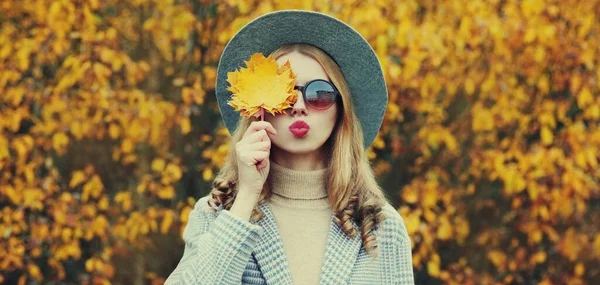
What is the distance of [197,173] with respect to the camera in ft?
15.9

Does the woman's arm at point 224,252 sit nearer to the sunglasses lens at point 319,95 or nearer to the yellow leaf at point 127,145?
the sunglasses lens at point 319,95

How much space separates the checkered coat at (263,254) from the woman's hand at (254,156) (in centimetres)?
9

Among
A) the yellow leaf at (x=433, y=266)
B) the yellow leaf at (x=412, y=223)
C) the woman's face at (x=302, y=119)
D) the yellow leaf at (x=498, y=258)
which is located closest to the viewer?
the woman's face at (x=302, y=119)

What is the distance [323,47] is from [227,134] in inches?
83.4

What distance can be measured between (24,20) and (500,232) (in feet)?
10.4

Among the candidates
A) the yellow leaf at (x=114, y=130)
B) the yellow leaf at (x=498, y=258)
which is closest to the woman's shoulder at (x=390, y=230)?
the yellow leaf at (x=114, y=130)

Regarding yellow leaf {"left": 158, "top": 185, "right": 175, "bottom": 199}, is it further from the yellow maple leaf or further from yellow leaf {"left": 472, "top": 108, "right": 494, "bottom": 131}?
the yellow maple leaf

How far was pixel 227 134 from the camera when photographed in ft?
14.1

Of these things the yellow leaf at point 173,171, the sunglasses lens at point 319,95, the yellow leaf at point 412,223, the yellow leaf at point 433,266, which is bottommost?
the yellow leaf at point 433,266

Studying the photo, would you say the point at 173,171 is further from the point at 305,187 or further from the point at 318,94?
the point at 318,94

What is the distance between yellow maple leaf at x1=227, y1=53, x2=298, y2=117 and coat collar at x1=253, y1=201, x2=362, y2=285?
0.33m

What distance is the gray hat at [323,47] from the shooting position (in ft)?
7.36

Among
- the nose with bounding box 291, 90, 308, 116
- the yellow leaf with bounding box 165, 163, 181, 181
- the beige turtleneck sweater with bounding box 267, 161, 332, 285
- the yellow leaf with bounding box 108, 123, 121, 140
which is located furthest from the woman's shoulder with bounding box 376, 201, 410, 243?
the yellow leaf with bounding box 108, 123, 121, 140

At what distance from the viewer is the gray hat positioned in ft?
7.36
